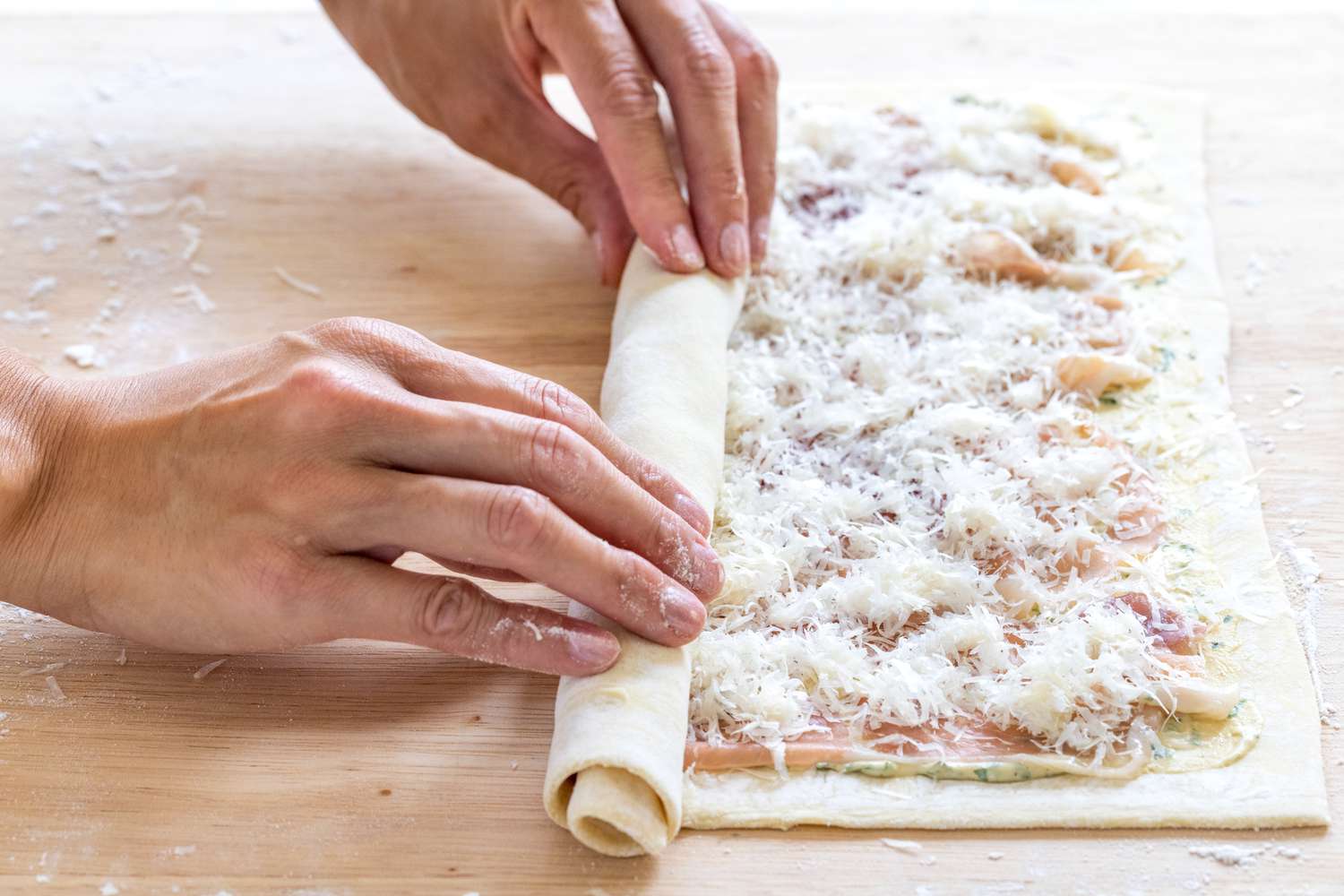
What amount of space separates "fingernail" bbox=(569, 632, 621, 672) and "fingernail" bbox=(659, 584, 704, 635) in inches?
2.8

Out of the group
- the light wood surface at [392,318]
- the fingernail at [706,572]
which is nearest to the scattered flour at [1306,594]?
the light wood surface at [392,318]

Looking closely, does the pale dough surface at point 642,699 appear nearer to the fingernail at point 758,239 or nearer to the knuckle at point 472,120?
the fingernail at point 758,239

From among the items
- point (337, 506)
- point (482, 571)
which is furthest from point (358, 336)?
point (482, 571)

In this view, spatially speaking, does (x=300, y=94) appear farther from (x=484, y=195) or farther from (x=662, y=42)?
(x=662, y=42)

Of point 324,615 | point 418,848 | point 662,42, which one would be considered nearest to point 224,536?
point 324,615

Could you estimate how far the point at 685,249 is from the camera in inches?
78.6

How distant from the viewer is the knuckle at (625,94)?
6.51 feet

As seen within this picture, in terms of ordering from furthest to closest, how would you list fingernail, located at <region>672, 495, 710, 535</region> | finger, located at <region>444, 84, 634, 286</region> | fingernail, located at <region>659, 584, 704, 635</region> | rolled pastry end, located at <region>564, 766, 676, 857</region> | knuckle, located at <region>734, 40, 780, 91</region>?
finger, located at <region>444, 84, 634, 286</region>, knuckle, located at <region>734, 40, 780, 91</region>, fingernail, located at <region>672, 495, 710, 535</region>, fingernail, located at <region>659, 584, 704, 635</region>, rolled pastry end, located at <region>564, 766, 676, 857</region>

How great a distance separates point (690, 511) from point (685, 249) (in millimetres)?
594

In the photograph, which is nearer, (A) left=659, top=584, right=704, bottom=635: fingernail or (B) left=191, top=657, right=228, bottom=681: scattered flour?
(A) left=659, top=584, right=704, bottom=635: fingernail

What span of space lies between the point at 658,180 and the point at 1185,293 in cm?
94

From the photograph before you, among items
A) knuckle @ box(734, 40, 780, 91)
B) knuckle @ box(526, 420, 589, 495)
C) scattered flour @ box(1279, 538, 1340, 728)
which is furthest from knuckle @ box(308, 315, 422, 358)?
scattered flour @ box(1279, 538, 1340, 728)

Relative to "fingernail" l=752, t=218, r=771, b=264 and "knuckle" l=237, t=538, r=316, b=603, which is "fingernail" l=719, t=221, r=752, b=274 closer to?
"fingernail" l=752, t=218, r=771, b=264

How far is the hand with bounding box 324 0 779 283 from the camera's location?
2.00 meters
